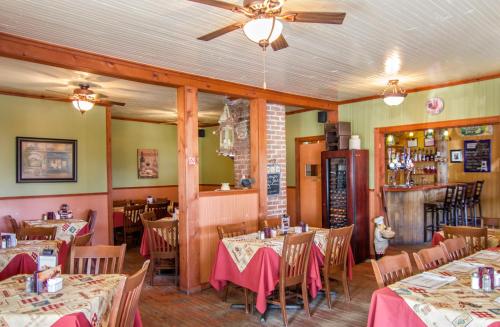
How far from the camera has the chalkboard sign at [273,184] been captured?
571cm

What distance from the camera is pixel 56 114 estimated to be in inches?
252

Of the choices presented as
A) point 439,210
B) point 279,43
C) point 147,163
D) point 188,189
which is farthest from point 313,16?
point 147,163

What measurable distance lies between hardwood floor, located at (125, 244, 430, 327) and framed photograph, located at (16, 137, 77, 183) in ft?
9.09

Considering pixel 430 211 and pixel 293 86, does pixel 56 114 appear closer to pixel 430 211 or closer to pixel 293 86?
pixel 293 86

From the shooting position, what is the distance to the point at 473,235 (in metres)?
3.75

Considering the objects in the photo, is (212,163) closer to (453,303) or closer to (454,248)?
(454,248)

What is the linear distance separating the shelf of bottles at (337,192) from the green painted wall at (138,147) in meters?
4.60

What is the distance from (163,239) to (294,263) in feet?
6.96

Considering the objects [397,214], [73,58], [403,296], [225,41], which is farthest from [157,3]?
[397,214]

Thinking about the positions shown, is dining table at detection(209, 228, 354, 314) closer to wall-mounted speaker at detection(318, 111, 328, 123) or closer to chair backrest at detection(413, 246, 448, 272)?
chair backrest at detection(413, 246, 448, 272)

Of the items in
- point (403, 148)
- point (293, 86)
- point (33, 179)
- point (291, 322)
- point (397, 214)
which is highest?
point (293, 86)

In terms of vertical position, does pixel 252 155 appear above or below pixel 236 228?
above

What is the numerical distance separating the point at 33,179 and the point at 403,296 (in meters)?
5.95

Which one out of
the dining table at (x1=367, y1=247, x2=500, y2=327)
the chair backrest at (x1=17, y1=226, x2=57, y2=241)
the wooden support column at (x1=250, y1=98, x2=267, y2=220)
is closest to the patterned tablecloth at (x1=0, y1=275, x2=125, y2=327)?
the dining table at (x1=367, y1=247, x2=500, y2=327)
